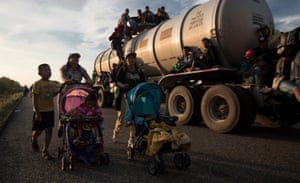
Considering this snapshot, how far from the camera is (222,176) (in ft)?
10.2

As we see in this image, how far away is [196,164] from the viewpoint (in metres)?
3.58

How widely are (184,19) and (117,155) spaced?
4.78 meters

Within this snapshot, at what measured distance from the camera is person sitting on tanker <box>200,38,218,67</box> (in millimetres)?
6195

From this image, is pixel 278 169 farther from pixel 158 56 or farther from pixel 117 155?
pixel 158 56

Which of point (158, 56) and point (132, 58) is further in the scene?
point (158, 56)

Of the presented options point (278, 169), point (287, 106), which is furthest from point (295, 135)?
point (278, 169)

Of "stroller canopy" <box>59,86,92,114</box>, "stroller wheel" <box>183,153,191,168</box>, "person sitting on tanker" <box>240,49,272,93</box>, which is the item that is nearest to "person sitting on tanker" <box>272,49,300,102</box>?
"person sitting on tanker" <box>240,49,272,93</box>

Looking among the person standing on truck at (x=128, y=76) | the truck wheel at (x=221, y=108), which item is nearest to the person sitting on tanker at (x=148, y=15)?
the truck wheel at (x=221, y=108)

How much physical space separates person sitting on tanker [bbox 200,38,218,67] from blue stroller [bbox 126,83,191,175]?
8.84ft

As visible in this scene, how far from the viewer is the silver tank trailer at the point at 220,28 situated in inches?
237

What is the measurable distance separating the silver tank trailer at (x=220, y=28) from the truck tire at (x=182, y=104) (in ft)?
3.79

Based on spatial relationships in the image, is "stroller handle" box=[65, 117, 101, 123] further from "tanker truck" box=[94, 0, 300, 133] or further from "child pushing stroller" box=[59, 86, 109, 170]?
"tanker truck" box=[94, 0, 300, 133]

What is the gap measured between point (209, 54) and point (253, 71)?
4.19 feet

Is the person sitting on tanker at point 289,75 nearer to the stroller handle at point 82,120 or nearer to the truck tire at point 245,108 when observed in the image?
the truck tire at point 245,108
